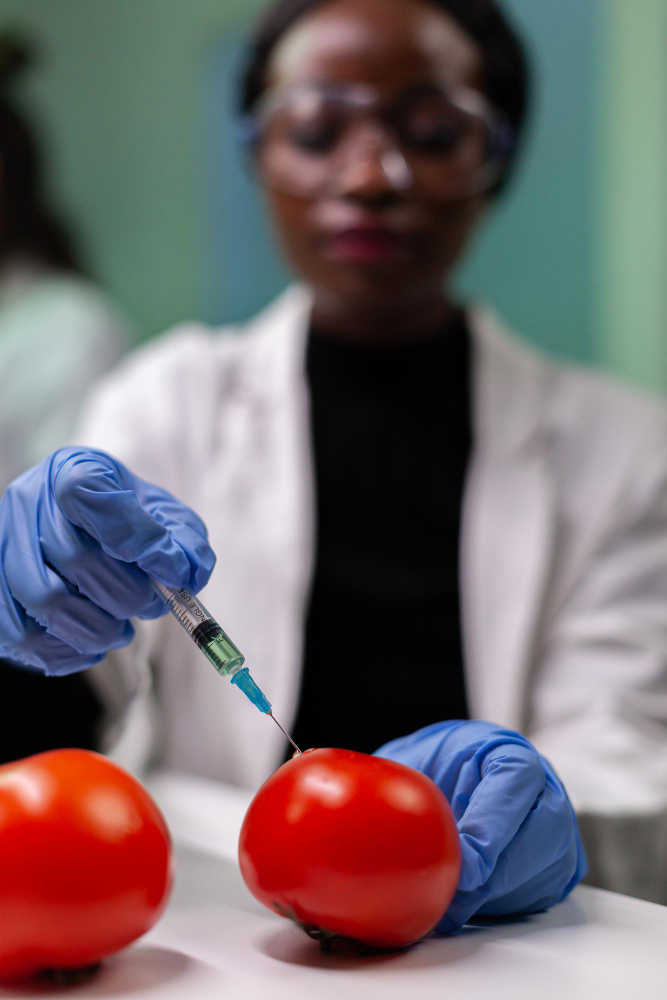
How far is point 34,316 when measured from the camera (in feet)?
6.36

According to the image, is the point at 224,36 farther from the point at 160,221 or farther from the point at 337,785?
the point at 337,785

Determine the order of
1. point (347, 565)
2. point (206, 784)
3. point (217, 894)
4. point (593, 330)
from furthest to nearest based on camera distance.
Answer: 1. point (593, 330)
2. point (347, 565)
3. point (206, 784)
4. point (217, 894)

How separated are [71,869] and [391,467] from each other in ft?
2.84

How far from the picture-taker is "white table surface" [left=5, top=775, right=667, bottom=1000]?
507 mm

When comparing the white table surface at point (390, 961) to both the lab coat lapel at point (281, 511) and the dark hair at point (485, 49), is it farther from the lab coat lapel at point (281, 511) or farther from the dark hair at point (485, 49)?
the dark hair at point (485, 49)

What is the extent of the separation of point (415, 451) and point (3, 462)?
78 centimetres

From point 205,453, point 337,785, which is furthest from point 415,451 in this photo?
point 337,785

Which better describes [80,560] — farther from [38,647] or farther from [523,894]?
[523,894]

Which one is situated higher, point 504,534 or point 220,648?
point 220,648

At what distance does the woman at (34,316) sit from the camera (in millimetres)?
1784

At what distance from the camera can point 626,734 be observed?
3.37 feet

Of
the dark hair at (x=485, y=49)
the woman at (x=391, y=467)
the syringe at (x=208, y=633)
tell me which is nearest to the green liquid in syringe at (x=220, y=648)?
the syringe at (x=208, y=633)

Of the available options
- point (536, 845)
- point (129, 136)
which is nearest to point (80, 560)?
point (536, 845)

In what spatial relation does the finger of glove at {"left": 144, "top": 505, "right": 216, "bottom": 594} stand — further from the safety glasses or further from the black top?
the safety glasses
